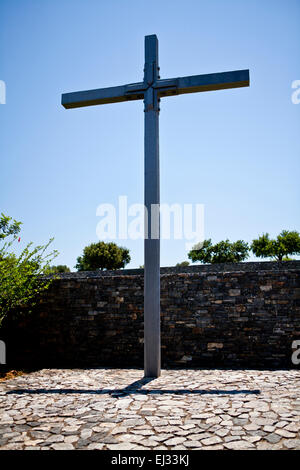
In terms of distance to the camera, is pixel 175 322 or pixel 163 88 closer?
pixel 163 88

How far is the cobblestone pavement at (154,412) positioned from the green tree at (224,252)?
116 feet

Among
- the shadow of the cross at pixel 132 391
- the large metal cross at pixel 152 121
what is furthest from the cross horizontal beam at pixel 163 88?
the shadow of the cross at pixel 132 391

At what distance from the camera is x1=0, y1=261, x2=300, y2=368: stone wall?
7.05 metres

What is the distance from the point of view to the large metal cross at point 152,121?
569 cm

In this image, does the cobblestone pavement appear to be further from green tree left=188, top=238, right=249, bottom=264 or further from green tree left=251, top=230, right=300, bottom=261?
green tree left=188, top=238, right=249, bottom=264

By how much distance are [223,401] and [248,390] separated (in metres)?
0.70

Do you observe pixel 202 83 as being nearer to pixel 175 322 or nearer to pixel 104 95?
pixel 104 95

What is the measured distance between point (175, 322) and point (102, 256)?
32483 mm

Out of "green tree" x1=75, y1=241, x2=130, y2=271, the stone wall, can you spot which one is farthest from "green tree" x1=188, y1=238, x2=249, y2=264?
the stone wall

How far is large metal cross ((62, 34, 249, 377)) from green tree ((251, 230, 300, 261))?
3200cm

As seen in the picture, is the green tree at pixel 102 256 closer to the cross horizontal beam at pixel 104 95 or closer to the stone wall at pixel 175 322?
the stone wall at pixel 175 322

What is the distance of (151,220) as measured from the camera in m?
5.80

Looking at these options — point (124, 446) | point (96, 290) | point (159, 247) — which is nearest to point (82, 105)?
point (159, 247)

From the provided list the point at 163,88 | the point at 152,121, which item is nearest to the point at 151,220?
the point at 152,121
